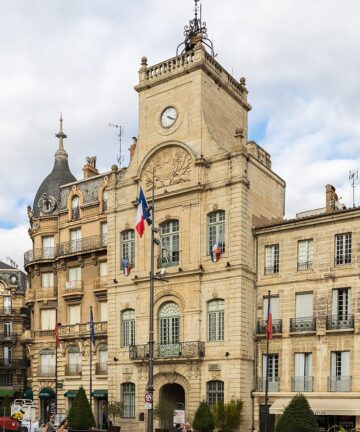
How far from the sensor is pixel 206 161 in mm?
39781

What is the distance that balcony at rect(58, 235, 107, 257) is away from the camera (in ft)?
160

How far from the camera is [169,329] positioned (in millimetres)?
40000

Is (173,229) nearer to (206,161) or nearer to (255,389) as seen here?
(206,161)

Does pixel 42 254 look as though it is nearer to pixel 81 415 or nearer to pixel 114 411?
pixel 114 411

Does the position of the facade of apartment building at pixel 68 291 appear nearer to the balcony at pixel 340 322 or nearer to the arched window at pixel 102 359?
the arched window at pixel 102 359

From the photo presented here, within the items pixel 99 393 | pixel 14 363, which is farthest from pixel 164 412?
pixel 14 363

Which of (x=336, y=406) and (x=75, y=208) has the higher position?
(x=75, y=208)

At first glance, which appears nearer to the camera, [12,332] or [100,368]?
[100,368]

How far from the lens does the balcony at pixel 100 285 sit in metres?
48.1

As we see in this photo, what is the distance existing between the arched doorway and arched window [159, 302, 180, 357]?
220 centimetres

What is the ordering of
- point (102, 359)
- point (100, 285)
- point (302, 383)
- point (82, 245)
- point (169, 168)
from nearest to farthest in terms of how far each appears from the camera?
point (302, 383) < point (169, 168) < point (102, 359) < point (100, 285) < point (82, 245)

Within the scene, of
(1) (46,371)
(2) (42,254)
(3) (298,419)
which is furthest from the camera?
(2) (42,254)

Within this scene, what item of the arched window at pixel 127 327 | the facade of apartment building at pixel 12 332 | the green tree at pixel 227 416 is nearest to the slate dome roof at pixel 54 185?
the arched window at pixel 127 327

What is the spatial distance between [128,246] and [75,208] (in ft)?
32.7
